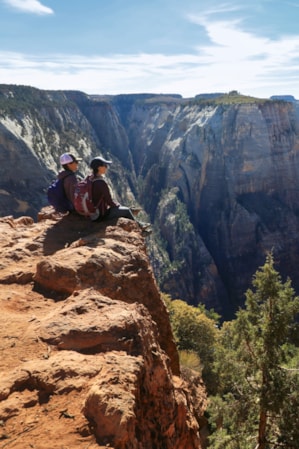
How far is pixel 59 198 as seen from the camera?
9.00 m

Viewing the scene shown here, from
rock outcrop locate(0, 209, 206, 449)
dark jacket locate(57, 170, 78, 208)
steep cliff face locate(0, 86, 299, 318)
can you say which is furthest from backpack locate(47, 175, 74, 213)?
steep cliff face locate(0, 86, 299, 318)

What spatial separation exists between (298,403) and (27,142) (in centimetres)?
4698

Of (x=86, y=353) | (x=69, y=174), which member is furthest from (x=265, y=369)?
(x=86, y=353)

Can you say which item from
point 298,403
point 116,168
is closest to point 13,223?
point 298,403

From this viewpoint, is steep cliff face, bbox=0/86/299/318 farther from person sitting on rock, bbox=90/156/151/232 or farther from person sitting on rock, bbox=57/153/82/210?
person sitting on rock, bbox=90/156/151/232

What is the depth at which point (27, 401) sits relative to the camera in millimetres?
3482

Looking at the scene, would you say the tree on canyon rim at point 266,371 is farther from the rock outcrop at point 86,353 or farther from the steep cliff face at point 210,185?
the steep cliff face at point 210,185

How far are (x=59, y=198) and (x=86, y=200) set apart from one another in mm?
1243

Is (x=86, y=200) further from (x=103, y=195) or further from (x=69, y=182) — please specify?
(x=69, y=182)

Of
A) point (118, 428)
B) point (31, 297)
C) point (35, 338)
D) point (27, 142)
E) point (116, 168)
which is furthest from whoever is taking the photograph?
point (116, 168)

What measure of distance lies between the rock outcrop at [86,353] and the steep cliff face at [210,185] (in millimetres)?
40310

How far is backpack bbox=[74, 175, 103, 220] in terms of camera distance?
7965 mm

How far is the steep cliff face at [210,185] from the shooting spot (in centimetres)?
5309

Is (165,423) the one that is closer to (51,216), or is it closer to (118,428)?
(118,428)
